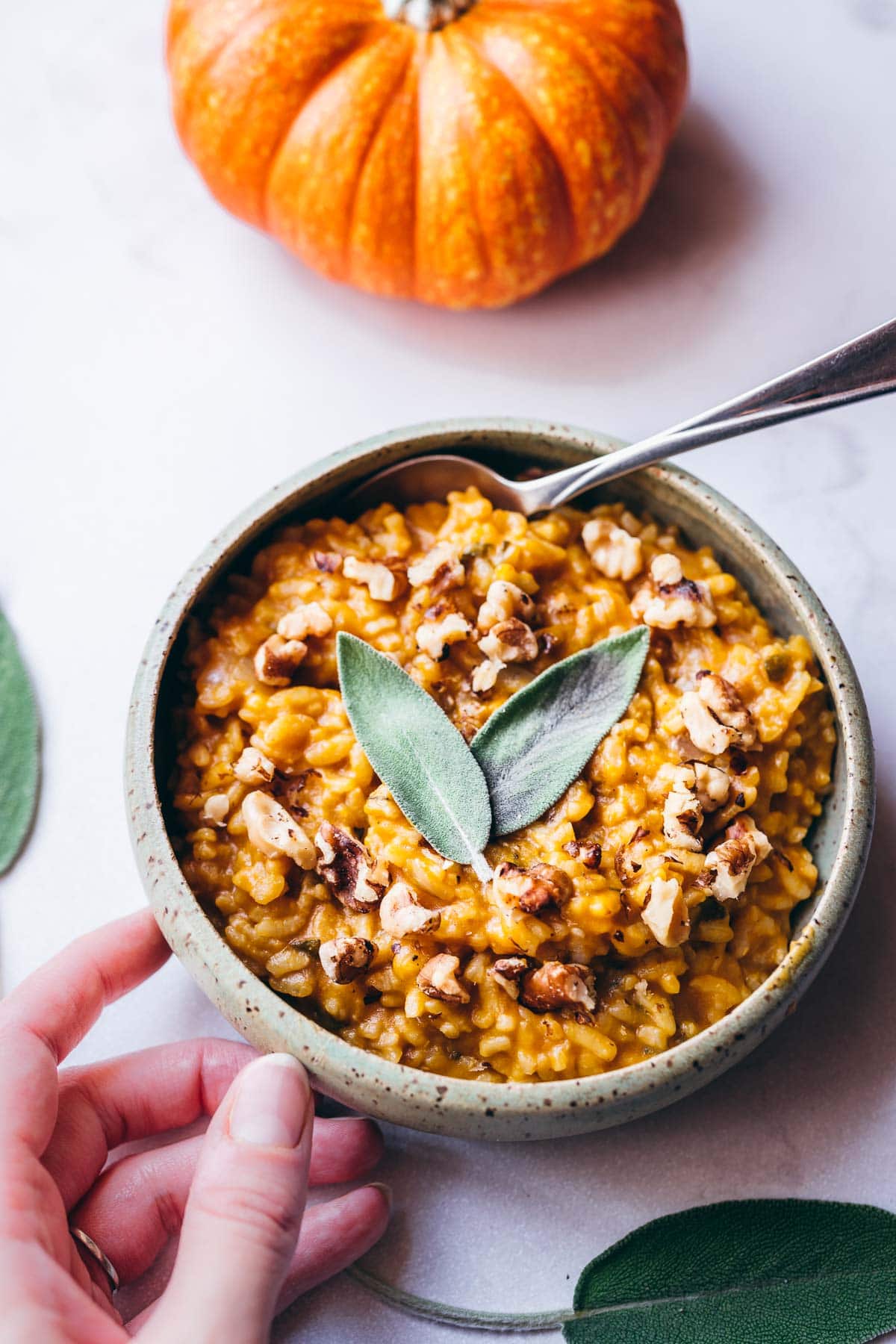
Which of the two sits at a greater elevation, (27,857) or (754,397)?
(754,397)

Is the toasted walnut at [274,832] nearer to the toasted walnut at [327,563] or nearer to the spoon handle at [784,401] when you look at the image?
the toasted walnut at [327,563]

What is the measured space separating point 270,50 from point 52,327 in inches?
29.0

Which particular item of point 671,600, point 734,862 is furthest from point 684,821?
point 671,600

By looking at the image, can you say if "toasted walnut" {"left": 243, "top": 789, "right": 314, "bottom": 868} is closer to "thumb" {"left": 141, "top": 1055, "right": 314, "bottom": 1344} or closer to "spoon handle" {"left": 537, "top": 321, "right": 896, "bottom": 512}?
"thumb" {"left": 141, "top": 1055, "right": 314, "bottom": 1344}

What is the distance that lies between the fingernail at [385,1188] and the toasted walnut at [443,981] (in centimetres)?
48

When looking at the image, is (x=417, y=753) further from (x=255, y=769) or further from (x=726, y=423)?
(x=726, y=423)

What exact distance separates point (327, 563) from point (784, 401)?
0.78 metres

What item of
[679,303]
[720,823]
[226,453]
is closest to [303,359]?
[226,453]

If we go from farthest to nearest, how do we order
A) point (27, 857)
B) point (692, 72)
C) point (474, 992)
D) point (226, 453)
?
point (692, 72) → point (226, 453) → point (27, 857) → point (474, 992)

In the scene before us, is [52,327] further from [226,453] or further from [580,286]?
[580,286]

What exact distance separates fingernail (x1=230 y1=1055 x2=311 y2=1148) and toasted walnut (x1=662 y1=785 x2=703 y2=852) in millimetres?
612

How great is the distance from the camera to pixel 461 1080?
5.55 ft

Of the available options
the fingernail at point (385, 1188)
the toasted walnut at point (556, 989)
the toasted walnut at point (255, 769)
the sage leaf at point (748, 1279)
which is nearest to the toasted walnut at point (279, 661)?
the toasted walnut at point (255, 769)

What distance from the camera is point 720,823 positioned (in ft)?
6.12
